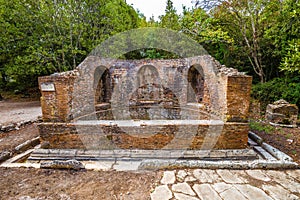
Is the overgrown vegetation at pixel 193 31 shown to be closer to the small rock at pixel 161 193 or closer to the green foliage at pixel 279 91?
the green foliage at pixel 279 91

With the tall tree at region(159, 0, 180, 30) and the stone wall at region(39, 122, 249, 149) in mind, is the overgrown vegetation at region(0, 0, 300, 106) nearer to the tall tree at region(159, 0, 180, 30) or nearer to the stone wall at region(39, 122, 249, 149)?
the tall tree at region(159, 0, 180, 30)

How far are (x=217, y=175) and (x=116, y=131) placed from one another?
2.09 m

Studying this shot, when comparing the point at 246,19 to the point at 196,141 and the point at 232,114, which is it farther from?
the point at 196,141

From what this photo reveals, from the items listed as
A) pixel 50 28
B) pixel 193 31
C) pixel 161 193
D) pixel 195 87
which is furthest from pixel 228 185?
pixel 50 28

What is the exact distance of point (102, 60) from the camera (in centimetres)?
616

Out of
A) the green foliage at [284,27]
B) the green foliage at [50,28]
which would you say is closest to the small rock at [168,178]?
the green foliage at [284,27]

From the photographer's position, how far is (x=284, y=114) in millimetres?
5121

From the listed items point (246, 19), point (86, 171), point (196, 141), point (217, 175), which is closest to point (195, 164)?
point (217, 175)

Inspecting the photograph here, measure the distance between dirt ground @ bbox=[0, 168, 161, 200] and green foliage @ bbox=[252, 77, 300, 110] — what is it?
6.39m

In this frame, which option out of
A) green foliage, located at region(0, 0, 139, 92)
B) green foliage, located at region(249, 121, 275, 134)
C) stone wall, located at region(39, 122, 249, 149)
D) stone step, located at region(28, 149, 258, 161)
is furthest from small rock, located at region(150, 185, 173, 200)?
green foliage, located at region(0, 0, 139, 92)

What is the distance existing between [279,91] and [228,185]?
6.11 metres

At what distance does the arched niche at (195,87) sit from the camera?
6.75 metres

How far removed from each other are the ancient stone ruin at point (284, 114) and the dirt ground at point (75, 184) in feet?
16.4

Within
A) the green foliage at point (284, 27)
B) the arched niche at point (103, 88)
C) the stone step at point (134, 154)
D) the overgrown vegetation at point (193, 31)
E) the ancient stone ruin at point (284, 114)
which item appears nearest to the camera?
the stone step at point (134, 154)
